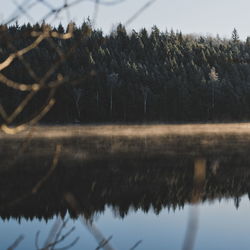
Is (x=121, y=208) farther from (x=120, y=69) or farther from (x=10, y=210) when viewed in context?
(x=120, y=69)

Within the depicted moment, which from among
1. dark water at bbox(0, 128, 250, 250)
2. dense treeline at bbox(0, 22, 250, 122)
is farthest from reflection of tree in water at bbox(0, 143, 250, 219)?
dense treeline at bbox(0, 22, 250, 122)

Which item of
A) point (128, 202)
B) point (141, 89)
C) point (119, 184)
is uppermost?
point (141, 89)

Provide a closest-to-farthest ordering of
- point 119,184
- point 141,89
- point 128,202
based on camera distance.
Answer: point 128,202, point 119,184, point 141,89

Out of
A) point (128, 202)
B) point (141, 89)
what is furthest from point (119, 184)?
point (141, 89)

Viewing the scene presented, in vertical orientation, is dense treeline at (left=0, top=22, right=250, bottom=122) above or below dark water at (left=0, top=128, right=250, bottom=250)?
Answer: above

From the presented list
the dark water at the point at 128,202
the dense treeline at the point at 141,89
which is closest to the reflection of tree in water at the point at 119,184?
the dark water at the point at 128,202

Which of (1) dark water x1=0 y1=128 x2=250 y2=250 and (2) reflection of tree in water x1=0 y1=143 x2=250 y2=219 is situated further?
(2) reflection of tree in water x1=0 y1=143 x2=250 y2=219

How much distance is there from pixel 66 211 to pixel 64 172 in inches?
337

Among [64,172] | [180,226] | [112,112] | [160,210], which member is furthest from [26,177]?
[112,112]

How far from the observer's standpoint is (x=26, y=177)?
2223 centimetres

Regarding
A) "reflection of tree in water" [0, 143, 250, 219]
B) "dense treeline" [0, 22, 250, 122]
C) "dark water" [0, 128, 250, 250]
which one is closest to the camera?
"dark water" [0, 128, 250, 250]

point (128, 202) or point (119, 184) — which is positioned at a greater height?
point (119, 184)

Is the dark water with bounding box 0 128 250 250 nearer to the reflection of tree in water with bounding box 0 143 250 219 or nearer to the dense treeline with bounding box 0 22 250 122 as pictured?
the reflection of tree in water with bounding box 0 143 250 219

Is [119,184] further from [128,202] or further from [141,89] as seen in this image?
[141,89]
